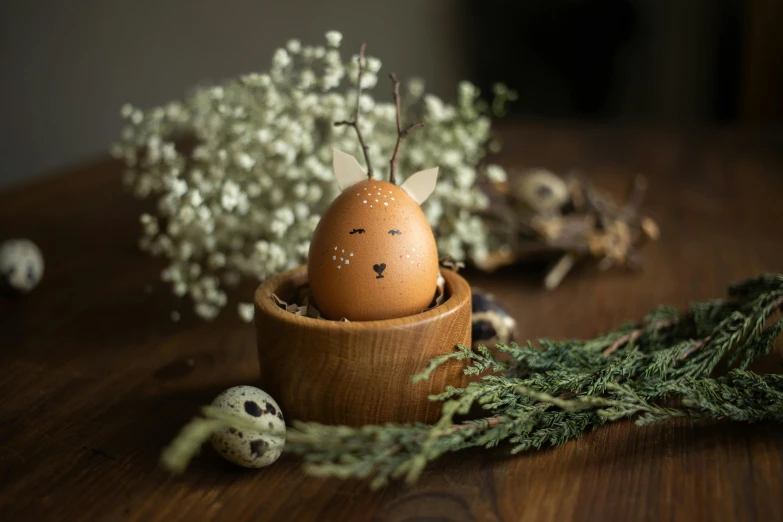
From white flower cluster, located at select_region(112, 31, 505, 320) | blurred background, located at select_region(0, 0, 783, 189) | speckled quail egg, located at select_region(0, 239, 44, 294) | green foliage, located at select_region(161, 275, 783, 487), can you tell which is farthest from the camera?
blurred background, located at select_region(0, 0, 783, 189)

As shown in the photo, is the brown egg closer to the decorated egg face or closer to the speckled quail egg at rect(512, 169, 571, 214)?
the decorated egg face

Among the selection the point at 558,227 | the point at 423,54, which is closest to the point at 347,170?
the point at 558,227

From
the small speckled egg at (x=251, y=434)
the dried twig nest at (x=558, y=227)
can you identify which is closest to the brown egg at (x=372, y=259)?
the small speckled egg at (x=251, y=434)

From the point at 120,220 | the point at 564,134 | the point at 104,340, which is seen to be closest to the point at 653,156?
the point at 564,134

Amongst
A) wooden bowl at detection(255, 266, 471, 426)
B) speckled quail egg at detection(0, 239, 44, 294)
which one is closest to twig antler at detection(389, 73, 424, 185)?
wooden bowl at detection(255, 266, 471, 426)

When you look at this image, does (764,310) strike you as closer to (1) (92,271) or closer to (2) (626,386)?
(2) (626,386)

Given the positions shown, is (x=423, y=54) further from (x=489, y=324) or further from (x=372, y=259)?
(x=372, y=259)
